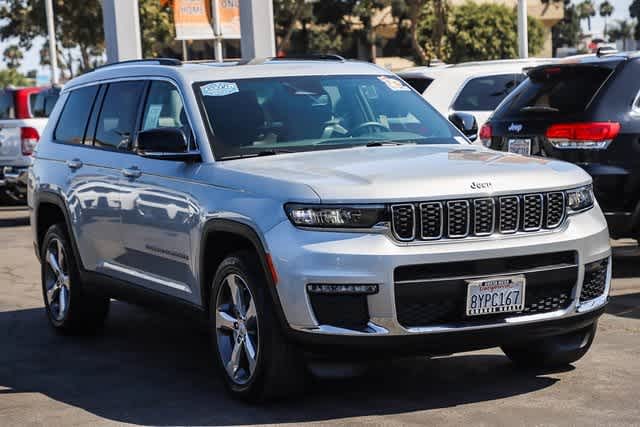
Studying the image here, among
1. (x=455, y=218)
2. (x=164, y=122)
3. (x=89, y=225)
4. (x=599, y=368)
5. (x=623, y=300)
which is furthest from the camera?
(x=623, y=300)

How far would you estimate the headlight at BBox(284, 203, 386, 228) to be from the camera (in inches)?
245

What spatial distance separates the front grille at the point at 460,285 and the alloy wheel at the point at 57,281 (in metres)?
3.57

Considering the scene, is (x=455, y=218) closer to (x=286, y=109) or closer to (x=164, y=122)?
(x=286, y=109)

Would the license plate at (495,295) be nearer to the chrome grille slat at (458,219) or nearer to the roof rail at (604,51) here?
the chrome grille slat at (458,219)

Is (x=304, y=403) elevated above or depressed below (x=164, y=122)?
below

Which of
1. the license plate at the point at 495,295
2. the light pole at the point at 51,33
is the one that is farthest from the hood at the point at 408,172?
the light pole at the point at 51,33

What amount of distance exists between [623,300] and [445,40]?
222ft

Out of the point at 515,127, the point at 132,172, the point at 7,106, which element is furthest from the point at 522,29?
the point at 132,172

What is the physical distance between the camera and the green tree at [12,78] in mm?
139875

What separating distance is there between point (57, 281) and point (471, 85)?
6.55m

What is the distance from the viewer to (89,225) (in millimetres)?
8641

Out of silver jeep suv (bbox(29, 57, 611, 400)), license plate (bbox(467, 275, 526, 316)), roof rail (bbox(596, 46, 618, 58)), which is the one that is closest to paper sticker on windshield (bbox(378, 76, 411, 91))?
silver jeep suv (bbox(29, 57, 611, 400))

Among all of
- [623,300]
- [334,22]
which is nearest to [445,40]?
[334,22]

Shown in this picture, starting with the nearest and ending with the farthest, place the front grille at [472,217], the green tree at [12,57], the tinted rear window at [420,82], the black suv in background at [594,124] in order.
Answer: the front grille at [472,217], the black suv in background at [594,124], the tinted rear window at [420,82], the green tree at [12,57]
